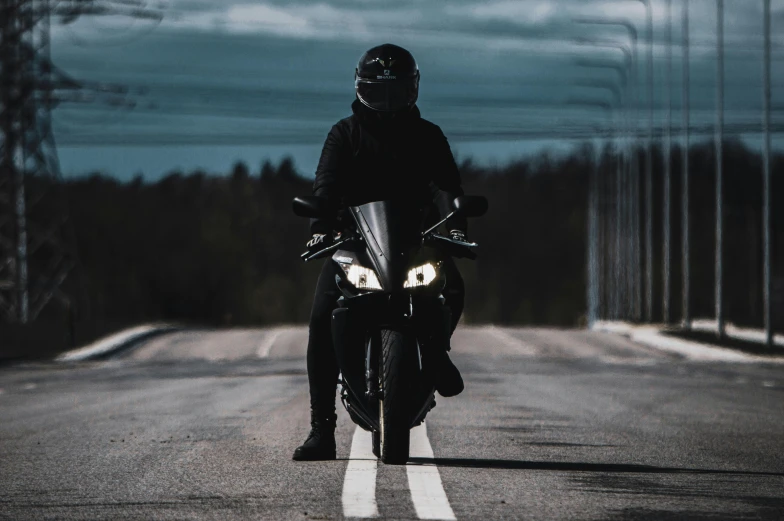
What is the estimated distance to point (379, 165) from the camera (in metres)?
8.15

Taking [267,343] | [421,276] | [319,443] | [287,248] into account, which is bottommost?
[287,248]

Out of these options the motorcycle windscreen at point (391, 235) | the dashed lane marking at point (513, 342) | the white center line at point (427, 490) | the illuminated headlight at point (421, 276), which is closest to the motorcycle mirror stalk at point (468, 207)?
the motorcycle windscreen at point (391, 235)

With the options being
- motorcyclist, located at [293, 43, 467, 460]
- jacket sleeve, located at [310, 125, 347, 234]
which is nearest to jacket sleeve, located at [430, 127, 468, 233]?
motorcyclist, located at [293, 43, 467, 460]

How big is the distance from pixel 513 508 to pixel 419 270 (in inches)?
57.8

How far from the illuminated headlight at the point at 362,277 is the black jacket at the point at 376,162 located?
546mm

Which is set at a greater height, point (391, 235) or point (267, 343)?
point (391, 235)

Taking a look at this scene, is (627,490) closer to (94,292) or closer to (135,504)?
(135,504)

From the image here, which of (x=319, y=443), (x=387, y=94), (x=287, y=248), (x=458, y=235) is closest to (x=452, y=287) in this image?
(x=458, y=235)

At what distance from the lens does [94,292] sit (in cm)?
12131

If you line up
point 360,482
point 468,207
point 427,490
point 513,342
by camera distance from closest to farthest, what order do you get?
point 427,490 → point 360,482 → point 468,207 → point 513,342

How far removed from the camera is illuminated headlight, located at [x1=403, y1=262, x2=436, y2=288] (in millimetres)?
7566

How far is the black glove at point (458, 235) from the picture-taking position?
309 inches

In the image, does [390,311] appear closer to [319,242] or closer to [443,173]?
[319,242]

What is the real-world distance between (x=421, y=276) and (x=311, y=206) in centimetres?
69
